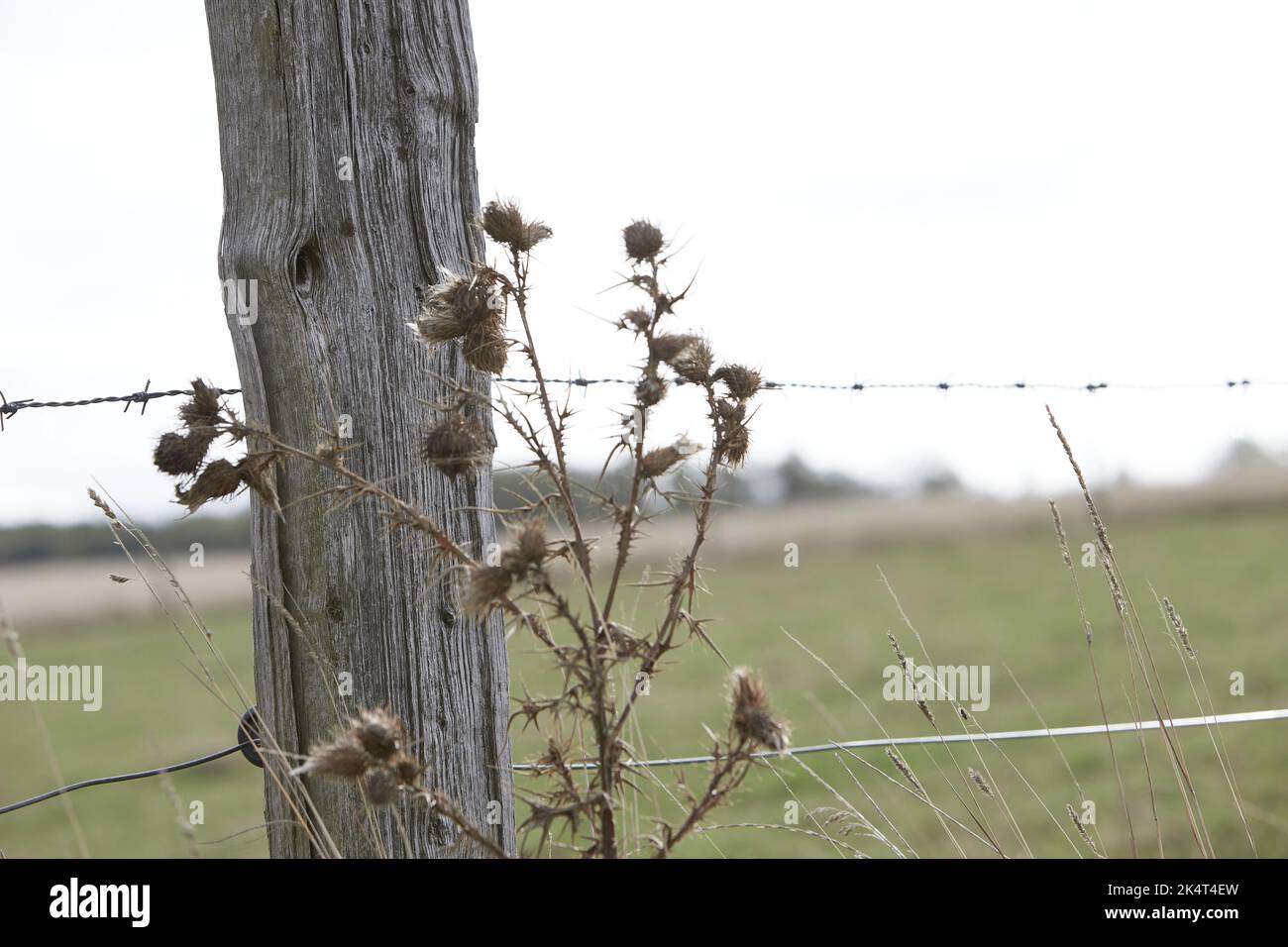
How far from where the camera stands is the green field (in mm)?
11164

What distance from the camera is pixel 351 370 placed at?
1.78m

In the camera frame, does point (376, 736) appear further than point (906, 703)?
No

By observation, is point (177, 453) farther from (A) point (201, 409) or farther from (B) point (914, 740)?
(B) point (914, 740)

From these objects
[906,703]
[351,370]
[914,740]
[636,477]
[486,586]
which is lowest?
[914,740]

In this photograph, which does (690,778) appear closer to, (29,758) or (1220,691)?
(1220,691)

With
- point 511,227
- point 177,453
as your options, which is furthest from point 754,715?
point 177,453

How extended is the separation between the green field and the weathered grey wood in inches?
19.0

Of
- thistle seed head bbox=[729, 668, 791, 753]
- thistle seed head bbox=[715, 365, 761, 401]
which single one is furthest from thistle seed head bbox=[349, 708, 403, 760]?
thistle seed head bbox=[715, 365, 761, 401]

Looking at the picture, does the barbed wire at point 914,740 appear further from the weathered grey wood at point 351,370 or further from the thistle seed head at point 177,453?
the thistle seed head at point 177,453

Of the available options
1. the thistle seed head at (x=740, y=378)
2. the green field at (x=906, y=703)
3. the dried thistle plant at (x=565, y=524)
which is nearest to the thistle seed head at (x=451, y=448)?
the dried thistle plant at (x=565, y=524)

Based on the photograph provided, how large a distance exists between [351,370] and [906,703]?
1768cm

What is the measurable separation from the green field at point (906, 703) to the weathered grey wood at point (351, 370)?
483 mm

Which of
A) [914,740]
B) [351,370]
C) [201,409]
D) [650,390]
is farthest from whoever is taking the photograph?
[914,740]

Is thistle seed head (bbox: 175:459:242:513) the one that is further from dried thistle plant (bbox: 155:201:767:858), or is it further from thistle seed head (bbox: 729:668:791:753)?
thistle seed head (bbox: 729:668:791:753)
